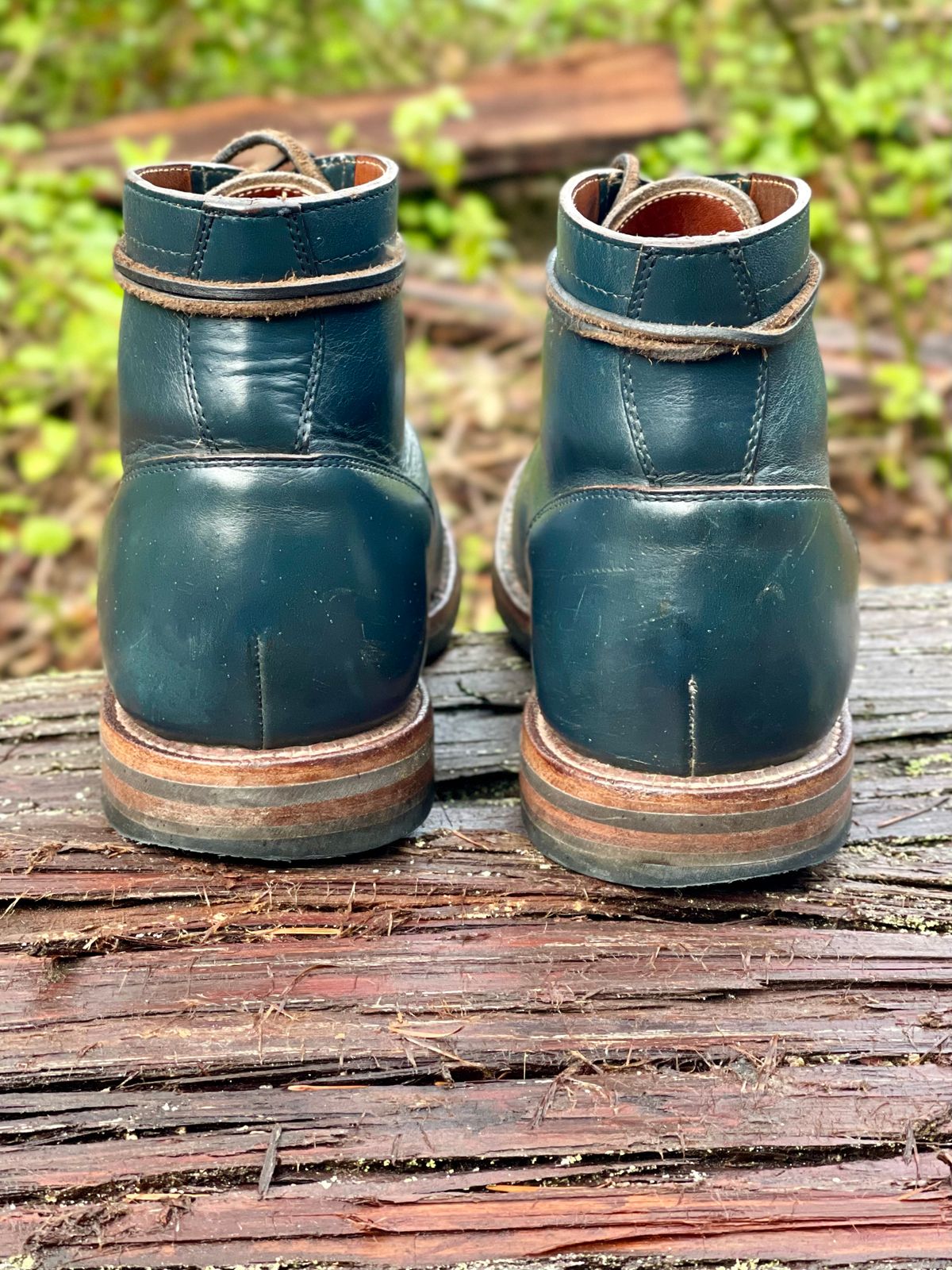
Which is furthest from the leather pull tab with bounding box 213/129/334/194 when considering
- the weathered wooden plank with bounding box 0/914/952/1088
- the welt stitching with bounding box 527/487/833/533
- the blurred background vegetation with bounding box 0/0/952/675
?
the blurred background vegetation with bounding box 0/0/952/675

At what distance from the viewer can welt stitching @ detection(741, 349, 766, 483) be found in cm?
136

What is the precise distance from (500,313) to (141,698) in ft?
11.2

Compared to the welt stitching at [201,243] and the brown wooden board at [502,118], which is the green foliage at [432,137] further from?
the welt stitching at [201,243]

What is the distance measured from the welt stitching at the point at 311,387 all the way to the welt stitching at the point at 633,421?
340 mm

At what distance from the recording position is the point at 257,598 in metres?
1.41

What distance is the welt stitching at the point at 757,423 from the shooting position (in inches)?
53.4

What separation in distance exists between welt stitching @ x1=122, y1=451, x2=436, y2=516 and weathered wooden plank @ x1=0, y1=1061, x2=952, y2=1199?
67 centimetres

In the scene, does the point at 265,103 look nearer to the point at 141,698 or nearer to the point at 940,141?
the point at 940,141

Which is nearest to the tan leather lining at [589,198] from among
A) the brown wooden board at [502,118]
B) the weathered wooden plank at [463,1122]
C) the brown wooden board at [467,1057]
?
the brown wooden board at [467,1057]

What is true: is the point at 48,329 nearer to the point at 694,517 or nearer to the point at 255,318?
the point at 255,318

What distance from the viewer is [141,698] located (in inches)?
58.1

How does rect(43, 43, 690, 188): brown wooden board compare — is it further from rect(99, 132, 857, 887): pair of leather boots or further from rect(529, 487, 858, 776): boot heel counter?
rect(529, 487, 858, 776): boot heel counter

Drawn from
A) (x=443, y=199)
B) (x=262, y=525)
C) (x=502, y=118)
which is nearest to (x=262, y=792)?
(x=262, y=525)

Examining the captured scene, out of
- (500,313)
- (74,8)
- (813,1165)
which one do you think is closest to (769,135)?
(500,313)
